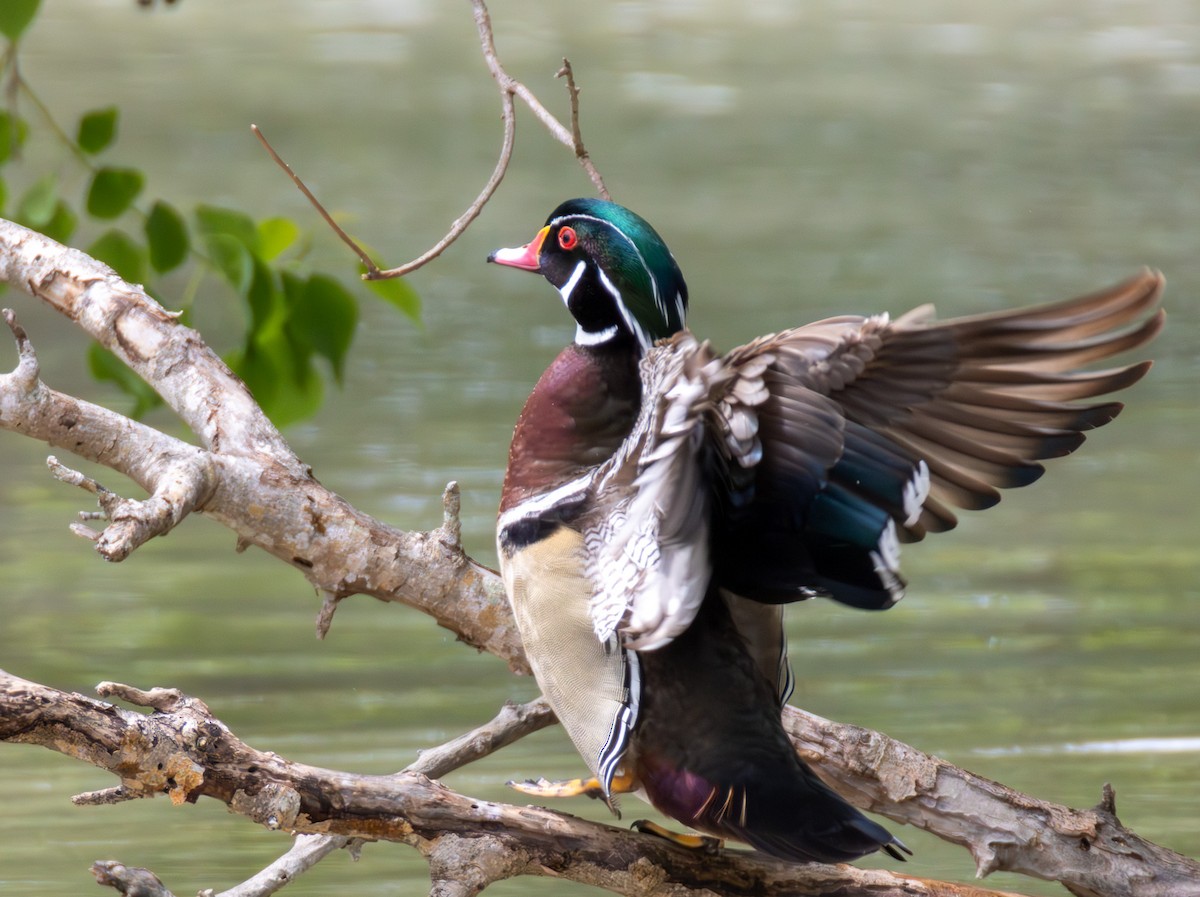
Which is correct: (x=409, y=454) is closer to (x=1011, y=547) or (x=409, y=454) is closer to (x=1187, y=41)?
(x=1011, y=547)

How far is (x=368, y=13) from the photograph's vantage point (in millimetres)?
4914

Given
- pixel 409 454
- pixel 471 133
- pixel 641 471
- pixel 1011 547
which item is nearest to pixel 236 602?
pixel 409 454

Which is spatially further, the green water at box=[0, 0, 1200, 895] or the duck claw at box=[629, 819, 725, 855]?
the green water at box=[0, 0, 1200, 895]

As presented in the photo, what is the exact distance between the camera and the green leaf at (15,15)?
1.26 meters

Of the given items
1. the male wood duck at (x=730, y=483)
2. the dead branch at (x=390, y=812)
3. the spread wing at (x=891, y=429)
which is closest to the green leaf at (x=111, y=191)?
the male wood duck at (x=730, y=483)

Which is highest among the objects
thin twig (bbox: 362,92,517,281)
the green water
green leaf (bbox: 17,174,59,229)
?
thin twig (bbox: 362,92,517,281)

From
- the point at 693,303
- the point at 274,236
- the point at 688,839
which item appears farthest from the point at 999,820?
the point at 693,303

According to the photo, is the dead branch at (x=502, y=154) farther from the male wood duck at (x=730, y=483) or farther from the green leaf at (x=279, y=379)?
the green leaf at (x=279, y=379)

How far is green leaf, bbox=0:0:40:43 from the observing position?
1.26m

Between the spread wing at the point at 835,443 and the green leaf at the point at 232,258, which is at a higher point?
the spread wing at the point at 835,443

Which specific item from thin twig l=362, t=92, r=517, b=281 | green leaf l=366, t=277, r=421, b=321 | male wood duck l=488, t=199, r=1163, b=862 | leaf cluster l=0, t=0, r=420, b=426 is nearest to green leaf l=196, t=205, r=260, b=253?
leaf cluster l=0, t=0, r=420, b=426

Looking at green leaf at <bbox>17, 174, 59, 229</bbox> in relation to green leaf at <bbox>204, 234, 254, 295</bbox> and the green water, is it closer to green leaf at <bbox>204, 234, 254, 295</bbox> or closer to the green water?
green leaf at <bbox>204, 234, 254, 295</bbox>

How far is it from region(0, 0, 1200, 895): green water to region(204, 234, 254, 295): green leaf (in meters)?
0.45

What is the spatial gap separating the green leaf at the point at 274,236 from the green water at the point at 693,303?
465 mm
